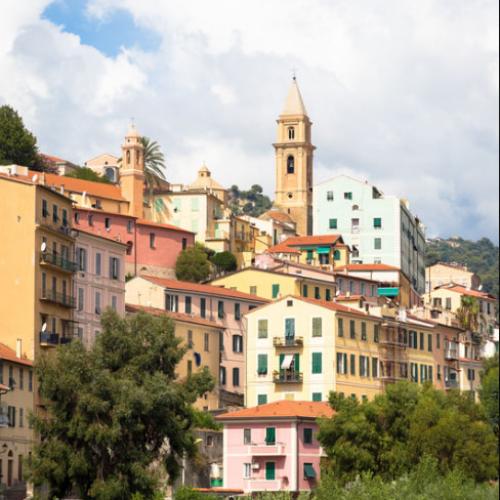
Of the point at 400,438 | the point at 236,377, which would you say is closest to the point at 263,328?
the point at 236,377

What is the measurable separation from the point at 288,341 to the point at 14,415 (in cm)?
3330

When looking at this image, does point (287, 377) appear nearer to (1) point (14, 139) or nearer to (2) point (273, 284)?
(2) point (273, 284)

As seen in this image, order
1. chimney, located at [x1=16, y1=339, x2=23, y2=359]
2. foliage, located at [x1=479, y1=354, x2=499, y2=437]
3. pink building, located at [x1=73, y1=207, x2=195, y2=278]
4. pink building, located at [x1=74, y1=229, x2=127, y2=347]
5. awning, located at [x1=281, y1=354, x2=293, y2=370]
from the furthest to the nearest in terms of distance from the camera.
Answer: pink building, located at [x1=73, y1=207, x2=195, y2=278], awning, located at [x1=281, y1=354, x2=293, y2=370], foliage, located at [x1=479, y1=354, x2=499, y2=437], pink building, located at [x1=74, y1=229, x2=127, y2=347], chimney, located at [x1=16, y1=339, x2=23, y2=359]

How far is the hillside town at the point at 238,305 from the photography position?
321 ft

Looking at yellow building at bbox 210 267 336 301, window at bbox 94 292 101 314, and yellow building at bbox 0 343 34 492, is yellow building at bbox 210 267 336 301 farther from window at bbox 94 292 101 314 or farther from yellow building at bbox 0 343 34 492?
yellow building at bbox 0 343 34 492

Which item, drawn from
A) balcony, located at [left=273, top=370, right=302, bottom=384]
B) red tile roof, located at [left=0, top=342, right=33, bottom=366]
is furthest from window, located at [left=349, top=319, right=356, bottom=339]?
red tile roof, located at [left=0, top=342, right=33, bottom=366]

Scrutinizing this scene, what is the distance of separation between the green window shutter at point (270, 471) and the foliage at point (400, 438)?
21.5ft

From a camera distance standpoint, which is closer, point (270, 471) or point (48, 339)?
point (48, 339)

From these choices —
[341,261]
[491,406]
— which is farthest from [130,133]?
[491,406]

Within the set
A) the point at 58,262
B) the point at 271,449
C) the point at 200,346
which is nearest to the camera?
the point at 58,262

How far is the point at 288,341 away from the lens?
120 metres

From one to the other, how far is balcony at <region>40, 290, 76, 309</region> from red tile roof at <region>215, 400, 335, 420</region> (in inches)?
531

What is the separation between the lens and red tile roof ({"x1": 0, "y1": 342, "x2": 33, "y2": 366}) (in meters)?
90.8

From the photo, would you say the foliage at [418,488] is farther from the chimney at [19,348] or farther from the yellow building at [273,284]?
the yellow building at [273,284]
